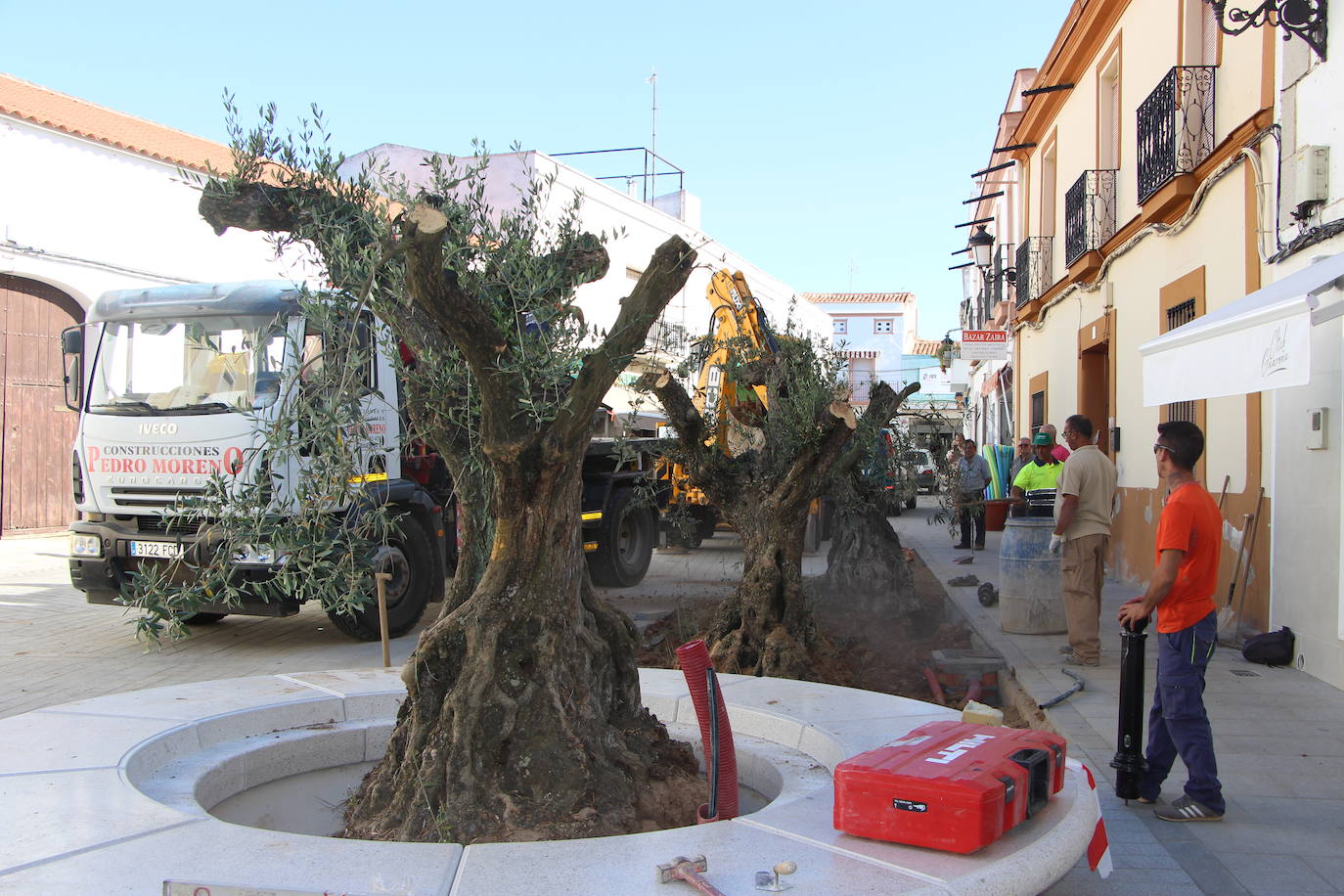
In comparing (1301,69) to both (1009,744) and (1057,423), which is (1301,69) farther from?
(1057,423)

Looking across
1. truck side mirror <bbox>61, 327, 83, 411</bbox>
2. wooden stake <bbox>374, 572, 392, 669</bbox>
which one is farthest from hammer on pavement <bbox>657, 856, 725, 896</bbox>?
truck side mirror <bbox>61, 327, 83, 411</bbox>

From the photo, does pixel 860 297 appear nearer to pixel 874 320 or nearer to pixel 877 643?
pixel 874 320

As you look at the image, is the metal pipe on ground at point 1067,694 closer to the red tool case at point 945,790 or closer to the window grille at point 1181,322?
the red tool case at point 945,790

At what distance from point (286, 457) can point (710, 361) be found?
482 centimetres

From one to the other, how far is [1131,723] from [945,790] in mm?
2026

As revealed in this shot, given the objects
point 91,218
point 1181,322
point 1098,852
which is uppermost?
point 91,218

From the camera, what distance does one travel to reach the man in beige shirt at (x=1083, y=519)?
7.12m

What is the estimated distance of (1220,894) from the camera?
345 centimetres

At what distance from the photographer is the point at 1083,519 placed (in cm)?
730

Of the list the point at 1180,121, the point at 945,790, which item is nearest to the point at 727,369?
the point at 1180,121

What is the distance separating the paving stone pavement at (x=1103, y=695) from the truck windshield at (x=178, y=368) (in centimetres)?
191

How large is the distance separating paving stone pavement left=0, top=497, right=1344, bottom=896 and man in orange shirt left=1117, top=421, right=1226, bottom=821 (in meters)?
0.15

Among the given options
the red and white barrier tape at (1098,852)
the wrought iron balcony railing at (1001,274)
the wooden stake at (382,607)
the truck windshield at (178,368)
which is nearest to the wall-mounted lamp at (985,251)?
the wrought iron balcony railing at (1001,274)

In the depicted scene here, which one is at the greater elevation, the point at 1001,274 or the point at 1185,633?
the point at 1001,274
